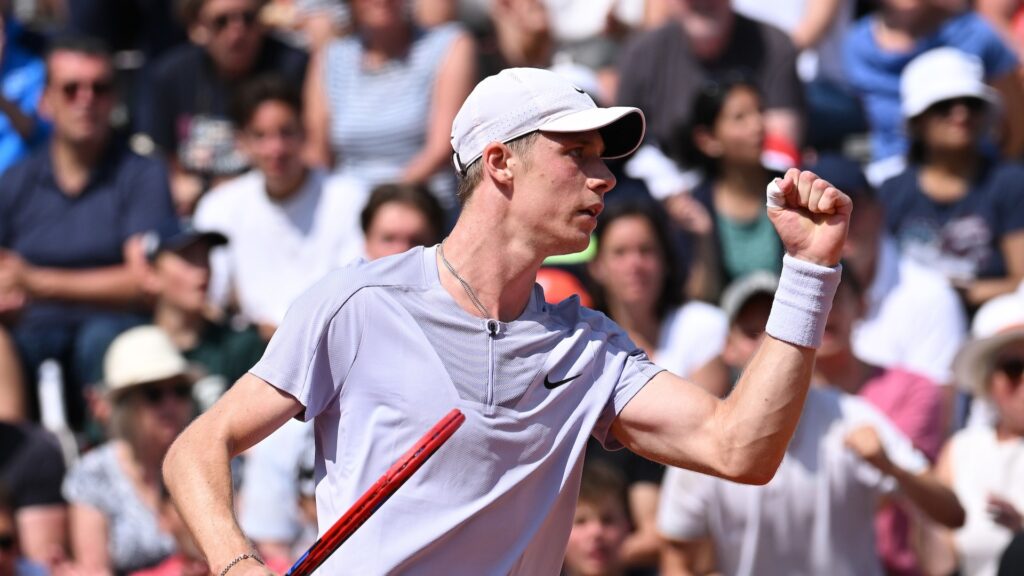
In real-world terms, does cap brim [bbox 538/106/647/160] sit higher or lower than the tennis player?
higher

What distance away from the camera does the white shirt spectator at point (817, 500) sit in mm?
6395

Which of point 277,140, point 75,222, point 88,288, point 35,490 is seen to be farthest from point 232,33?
point 35,490

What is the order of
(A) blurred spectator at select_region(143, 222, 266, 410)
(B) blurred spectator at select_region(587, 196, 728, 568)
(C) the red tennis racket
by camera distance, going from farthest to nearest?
(A) blurred spectator at select_region(143, 222, 266, 410) → (B) blurred spectator at select_region(587, 196, 728, 568) → (C) the red tennis racket

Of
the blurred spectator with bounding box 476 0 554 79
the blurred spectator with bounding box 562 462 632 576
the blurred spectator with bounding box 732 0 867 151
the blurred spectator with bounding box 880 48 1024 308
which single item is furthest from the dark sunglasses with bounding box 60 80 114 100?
the blurred spectator with bounding box 880 48 1024 308

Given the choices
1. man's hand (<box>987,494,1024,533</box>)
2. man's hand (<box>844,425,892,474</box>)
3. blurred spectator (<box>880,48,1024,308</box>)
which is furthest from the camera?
blurred spectator (<box>880,48,1024,308</box>)

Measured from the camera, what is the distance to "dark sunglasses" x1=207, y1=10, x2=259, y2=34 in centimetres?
943

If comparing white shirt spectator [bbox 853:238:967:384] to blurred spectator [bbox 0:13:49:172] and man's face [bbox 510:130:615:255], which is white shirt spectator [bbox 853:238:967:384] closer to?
man's face [bbox 510:130:615:255]

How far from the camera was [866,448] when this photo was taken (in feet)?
20.3

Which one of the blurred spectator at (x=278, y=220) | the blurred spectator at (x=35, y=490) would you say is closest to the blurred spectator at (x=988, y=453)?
the blurred spectator at (x=278, y=220)

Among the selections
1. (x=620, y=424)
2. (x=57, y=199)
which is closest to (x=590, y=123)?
(x=620, y=424)

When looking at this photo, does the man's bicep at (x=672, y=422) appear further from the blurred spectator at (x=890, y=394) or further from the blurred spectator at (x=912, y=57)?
the blurred spectator at (x=912, y=57)

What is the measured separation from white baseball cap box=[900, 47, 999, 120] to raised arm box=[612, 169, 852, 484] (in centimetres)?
487

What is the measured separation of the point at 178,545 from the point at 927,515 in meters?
2.89

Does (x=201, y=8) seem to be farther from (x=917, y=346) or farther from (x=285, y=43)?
(x=917, y=346)
